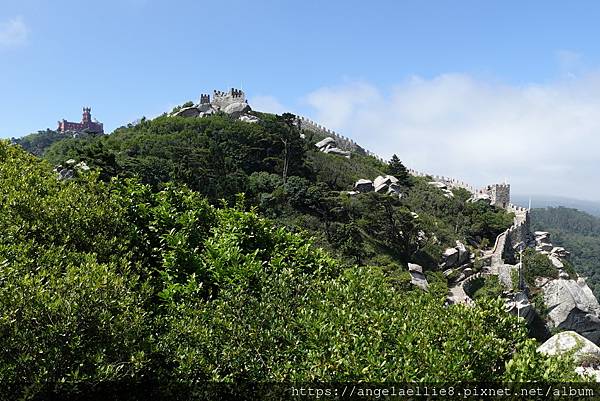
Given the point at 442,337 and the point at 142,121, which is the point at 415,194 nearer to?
the point at 142,121

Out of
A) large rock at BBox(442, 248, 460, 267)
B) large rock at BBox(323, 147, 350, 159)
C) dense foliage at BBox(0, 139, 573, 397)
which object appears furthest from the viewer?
large rock at BBox(323, 147, 350, 159)

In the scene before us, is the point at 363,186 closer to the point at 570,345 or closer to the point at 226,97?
the point at 226,97

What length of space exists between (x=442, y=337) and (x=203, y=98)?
5543 cm

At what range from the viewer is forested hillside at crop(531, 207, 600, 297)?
94.8 meters

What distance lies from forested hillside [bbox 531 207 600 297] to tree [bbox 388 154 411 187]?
4581 centimetres

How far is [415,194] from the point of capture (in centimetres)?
4544

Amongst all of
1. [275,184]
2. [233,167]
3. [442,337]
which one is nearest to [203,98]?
[233,167]

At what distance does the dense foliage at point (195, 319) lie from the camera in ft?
15.1

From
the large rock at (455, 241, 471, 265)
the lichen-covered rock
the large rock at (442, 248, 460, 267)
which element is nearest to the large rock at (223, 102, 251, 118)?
the lichen-covered rock

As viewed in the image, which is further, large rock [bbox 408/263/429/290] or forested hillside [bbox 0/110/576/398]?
large rock [bbox 408/263/429/290]

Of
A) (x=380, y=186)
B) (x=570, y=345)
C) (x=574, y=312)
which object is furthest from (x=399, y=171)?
(x=570, y=345)

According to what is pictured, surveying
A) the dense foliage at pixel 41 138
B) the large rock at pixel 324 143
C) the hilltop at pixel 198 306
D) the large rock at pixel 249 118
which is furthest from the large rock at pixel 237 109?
the dense foliage at pixel 41 138

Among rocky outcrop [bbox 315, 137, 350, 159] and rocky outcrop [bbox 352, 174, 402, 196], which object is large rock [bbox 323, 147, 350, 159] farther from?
rocky outcrop [bbox 352, 174, 402, 196]

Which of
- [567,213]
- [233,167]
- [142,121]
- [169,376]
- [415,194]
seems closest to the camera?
[169,376]
